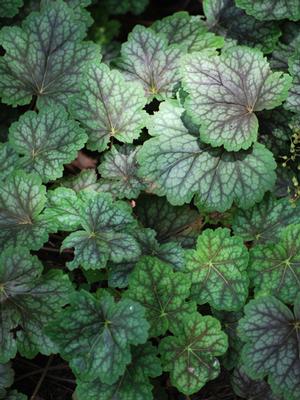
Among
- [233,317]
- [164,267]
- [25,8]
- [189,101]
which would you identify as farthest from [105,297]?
[25,8]

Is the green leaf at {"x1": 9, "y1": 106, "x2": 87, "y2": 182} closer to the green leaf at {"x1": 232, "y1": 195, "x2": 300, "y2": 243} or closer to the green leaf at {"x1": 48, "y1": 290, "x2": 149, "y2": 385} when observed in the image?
the green leaf at {"x1": 48, "y1": 290, "x2": 149, "y2": 385}

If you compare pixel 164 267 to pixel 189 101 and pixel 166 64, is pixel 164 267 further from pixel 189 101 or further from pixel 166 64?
pixel 166 64

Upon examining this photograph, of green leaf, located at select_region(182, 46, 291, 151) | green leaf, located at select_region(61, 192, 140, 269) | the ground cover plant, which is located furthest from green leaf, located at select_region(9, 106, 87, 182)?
green leaf, located at select_region(182, 46, 291, 151)

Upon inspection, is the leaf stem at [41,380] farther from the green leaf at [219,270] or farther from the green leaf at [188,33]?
the green leaf at [188,33]

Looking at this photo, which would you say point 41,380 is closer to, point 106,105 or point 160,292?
point 160,292

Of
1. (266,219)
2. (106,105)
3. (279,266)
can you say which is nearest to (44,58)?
(106,105)

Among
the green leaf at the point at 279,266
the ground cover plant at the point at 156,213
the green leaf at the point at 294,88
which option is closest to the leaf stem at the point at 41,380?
the ground cover plant at the point at 156,213
